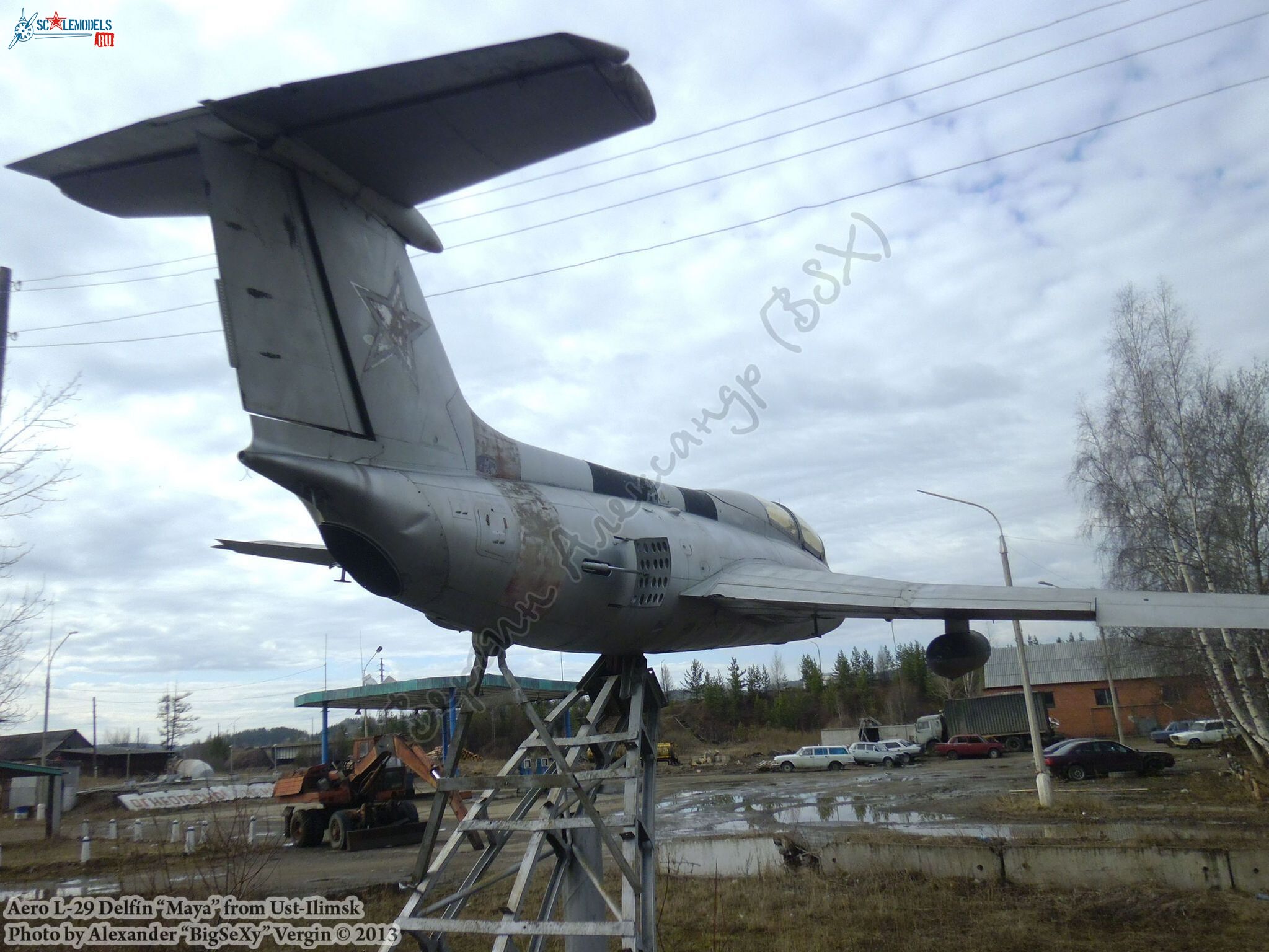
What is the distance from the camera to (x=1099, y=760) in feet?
83.0

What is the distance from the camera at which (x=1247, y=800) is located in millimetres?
17688

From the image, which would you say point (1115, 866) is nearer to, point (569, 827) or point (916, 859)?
point (916, 859)

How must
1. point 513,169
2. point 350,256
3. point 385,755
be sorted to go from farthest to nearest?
1. point 385,755
2. point 350,256
3. point 513,169

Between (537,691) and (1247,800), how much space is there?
1761 centimetres

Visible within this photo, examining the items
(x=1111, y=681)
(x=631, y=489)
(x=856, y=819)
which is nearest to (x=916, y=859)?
(x=856, y=819)

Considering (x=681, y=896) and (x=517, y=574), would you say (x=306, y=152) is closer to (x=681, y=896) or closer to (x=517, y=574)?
(x=517, y=574)

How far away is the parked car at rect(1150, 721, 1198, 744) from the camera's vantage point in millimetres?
39250

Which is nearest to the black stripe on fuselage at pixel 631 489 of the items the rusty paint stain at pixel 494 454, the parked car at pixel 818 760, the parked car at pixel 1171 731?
the rusty paint stain at pixel 494 454

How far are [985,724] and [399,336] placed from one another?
144 feet

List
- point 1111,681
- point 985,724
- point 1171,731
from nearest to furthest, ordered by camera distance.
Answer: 1. point 1111,681
2. point 1171,731
3. point 985,724

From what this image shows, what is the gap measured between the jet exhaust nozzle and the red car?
3261 cm

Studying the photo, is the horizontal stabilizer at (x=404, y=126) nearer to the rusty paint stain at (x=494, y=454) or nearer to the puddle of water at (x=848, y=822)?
the rusty paint stain at (x=494, y=454)

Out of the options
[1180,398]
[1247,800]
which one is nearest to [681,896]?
[1247,800]

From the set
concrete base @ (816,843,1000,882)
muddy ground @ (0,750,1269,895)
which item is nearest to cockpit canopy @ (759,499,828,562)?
concrete base @ (816,843,1000,882)
